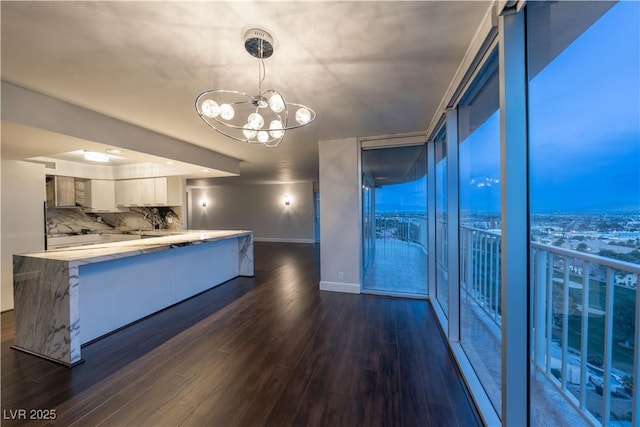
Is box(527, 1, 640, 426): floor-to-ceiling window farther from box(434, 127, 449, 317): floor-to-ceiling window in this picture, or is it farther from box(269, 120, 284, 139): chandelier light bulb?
box(434, 127, 449, 317): floor-to-ceiling window

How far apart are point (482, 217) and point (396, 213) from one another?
1781 mm

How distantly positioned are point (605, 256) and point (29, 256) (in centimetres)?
447

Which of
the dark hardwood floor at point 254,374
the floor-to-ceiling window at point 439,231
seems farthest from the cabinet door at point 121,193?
the floor-to-ceiling window at point 439,231

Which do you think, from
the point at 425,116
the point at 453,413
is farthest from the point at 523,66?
the point at 453,413

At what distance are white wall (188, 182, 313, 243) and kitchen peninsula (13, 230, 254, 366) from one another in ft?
20.1

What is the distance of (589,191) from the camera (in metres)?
0.94

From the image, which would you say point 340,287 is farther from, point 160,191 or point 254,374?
point 160,191

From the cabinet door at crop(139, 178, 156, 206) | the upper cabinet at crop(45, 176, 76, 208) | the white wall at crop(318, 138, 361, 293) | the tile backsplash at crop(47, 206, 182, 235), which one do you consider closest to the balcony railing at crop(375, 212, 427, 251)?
the white wall at crop(318, 138, 361, 293)

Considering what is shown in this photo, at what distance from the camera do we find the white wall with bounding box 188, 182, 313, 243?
9438mm

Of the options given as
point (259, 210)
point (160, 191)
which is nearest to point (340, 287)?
point (160, 191)

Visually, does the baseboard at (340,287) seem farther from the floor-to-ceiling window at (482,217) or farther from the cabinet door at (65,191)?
the cabinet door at (65,191)

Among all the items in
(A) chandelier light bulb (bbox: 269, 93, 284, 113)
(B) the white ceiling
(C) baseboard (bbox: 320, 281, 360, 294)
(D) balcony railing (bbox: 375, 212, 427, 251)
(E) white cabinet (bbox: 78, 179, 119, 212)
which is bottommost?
(C) baseboard (bbox: 320, 281, 360, 294)

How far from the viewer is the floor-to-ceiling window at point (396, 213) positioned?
3740 millimetres

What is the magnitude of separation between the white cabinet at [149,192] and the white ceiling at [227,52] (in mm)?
2667
